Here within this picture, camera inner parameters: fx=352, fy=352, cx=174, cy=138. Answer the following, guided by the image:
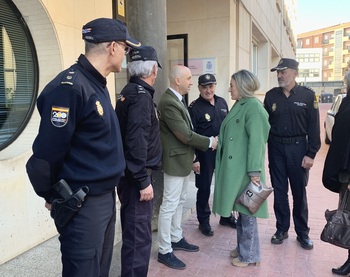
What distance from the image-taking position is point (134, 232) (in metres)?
2.70

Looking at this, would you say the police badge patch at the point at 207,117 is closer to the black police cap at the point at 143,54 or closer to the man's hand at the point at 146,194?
the black police cap at the point at 143,54

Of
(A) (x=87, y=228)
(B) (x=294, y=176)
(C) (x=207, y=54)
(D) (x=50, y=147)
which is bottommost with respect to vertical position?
(B) (x=294, y=176)

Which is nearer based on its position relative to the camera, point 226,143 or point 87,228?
point 87,228

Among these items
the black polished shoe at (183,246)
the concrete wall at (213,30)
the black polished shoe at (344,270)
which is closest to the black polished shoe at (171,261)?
the black polished shoe at (183,246)

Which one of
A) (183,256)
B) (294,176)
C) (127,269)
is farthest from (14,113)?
(294,176)

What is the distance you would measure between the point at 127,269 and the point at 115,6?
3949 millimetres

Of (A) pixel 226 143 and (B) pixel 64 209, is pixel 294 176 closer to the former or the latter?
(A) pixel 226 143

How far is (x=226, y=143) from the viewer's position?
337 cm

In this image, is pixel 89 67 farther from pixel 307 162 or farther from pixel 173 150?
pixel 307 162

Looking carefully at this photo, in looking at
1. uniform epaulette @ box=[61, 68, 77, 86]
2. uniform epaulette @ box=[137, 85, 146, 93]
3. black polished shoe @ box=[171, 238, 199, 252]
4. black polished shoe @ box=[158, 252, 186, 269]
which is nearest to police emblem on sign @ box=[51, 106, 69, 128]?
uniform epaulette @ box=[61, 68, 77, 86]

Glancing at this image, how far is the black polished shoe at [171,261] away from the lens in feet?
11.0

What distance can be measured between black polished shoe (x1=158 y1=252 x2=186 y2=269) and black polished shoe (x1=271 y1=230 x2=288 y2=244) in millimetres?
1174

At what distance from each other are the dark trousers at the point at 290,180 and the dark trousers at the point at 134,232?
70.6 inches

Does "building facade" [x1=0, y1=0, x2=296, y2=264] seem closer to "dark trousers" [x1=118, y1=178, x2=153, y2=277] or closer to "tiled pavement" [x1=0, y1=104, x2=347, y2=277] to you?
"tiled pavement" [x1=0, y1=104, x2=347, y2=277]
